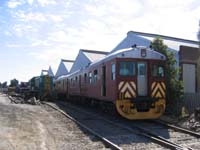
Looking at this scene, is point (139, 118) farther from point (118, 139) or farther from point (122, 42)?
point (122, 42)

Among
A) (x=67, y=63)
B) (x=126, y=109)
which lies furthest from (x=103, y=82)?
(x=67, y=63)

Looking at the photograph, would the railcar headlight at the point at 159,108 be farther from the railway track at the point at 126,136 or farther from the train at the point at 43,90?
the train at the point at 43,90

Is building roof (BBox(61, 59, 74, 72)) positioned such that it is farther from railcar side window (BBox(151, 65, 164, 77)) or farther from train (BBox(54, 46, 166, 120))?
railcar side window (BBox(151, 65, 164, 77))

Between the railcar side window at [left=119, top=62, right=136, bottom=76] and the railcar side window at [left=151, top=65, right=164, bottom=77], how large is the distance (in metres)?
0.95

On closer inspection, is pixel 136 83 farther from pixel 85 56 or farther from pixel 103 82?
pixel 85 56

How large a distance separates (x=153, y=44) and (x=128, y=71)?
4647 mm

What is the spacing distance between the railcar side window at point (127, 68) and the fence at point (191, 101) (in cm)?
435

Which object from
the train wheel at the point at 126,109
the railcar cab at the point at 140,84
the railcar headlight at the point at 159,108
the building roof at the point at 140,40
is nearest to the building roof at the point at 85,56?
the building roof at the point at 140,40

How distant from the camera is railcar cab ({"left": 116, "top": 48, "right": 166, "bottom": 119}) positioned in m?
14.8

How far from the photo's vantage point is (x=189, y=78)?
27.2 meters

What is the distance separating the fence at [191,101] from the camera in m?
17.9

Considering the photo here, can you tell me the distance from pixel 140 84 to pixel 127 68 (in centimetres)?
97

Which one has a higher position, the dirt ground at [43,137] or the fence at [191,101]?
the fence at [191,101]

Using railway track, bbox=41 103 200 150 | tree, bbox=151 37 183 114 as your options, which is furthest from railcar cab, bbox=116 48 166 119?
tree, bbox=151 37 183 114
